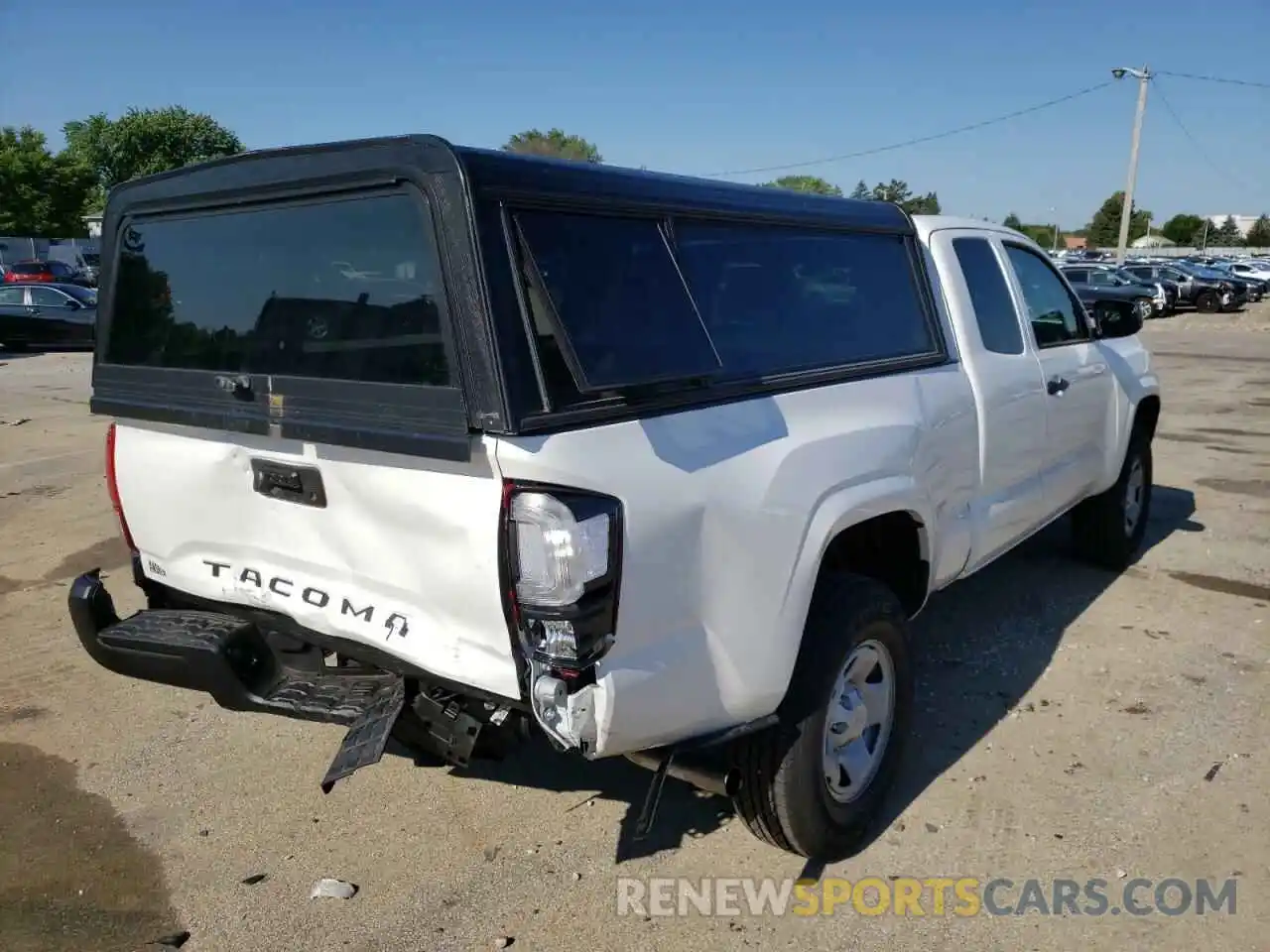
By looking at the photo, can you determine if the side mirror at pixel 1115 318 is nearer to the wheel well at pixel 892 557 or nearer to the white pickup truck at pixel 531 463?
the white pickup truck at pixel 531 463

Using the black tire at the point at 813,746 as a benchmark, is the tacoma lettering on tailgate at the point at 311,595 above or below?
above

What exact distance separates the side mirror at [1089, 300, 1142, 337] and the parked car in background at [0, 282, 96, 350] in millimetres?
19140

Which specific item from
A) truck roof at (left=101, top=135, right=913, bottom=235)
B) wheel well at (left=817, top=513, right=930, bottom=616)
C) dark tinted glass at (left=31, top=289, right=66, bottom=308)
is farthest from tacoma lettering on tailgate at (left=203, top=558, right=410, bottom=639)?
dark tinted glass at (left=31, top=289, right=66, bottom=308)

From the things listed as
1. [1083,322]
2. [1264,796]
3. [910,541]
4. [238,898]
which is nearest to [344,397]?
[238,898]

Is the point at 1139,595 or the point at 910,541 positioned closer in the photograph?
the point at 910,541

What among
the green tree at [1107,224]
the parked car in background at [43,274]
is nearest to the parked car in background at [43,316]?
the parked car in background at [43,274]

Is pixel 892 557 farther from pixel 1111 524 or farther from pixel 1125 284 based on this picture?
pixel 1125 284

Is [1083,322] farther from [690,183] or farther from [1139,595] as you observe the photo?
[690,183]

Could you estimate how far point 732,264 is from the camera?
303 centimetres

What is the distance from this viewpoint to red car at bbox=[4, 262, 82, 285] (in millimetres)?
30234

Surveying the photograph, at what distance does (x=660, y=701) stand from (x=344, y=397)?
1111mm

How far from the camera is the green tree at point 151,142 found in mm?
58719

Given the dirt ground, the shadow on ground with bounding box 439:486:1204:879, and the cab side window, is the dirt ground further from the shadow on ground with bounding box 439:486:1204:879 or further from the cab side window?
the cab side window

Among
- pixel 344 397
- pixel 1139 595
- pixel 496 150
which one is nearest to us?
pixel 496 150
